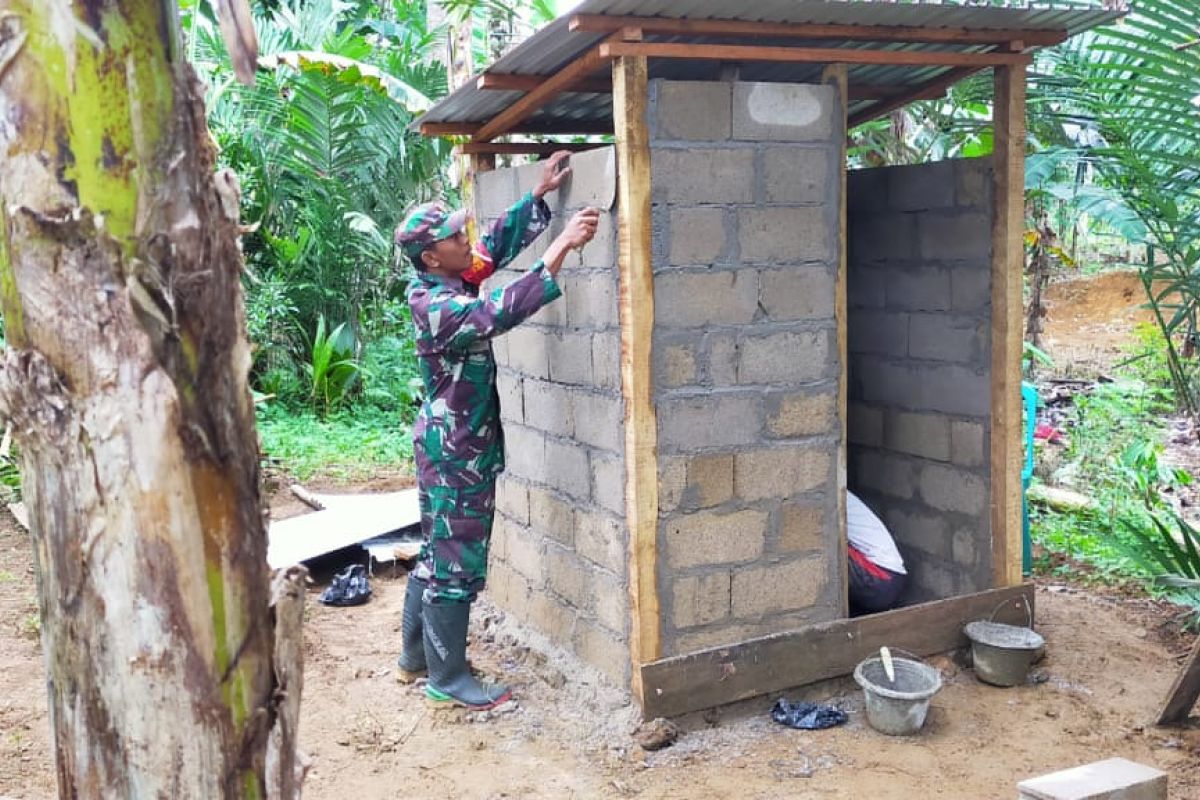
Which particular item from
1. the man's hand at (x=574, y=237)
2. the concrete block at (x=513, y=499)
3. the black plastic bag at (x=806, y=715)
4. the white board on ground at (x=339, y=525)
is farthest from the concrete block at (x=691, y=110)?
the white board on ground at (x=339, y=525)

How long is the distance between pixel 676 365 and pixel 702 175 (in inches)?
26.9

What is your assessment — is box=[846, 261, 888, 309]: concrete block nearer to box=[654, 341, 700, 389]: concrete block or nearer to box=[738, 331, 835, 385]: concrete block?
box=[738, 331, 835, 385]: concrete block

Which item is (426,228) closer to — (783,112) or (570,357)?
(570,357)

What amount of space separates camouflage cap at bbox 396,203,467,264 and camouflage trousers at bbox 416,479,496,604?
0.94m

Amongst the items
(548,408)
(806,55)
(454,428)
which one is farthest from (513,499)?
(806,55)

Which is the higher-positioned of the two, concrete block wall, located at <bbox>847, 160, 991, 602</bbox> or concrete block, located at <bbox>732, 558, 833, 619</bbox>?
concrete block wall, located at <bbox>847, 160, 991, 602</bbox>

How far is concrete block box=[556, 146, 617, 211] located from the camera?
3.76 m

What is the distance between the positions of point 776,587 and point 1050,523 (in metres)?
3.03

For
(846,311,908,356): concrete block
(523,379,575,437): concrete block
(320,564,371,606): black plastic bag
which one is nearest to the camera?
(523,379,575,437): concrete block

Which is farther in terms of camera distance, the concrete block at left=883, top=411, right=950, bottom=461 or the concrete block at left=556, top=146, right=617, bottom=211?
the concrete block at left=883, top=411, right=950, bottom=461

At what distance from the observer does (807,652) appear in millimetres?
4094

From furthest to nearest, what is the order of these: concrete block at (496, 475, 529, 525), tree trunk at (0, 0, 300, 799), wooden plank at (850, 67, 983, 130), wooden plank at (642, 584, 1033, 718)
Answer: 1. concrete block at (496, 475, 529, 525)
2. wooden plank at (850, 67, 983, 130)
3. wooden plank at (642, 584, 1033, 718)
4. tree trunk at (0, 0, 300, 799)

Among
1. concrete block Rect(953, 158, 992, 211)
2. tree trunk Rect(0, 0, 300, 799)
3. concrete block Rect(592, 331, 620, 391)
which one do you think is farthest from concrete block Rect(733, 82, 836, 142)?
tree trunk Rect(0, 0, 300, 799)

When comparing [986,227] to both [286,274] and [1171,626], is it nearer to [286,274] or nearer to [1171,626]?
[1171,626]
